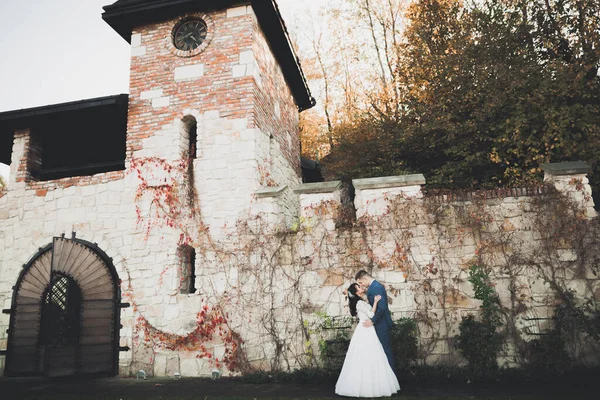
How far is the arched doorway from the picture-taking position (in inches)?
267

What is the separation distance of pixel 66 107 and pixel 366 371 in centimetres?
769

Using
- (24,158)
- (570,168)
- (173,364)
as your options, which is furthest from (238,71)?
(570,168)

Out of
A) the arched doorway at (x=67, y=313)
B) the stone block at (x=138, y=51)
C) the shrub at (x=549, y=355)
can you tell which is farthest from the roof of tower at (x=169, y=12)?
the shrub at (x=549, y=355)

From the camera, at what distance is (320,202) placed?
22.0 feet

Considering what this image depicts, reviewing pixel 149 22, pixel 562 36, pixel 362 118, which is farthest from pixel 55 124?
pixel 562 36

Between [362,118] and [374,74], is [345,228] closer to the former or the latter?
[362,118]

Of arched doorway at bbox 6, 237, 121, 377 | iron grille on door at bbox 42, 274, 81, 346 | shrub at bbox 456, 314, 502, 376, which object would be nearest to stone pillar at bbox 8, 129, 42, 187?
arched doorway at bbox 6, 237, 121, 377

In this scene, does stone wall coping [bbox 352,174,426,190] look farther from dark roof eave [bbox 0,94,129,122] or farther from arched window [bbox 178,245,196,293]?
dark roof eave [bbox 0,94,129,122]

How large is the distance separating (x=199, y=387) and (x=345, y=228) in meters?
3.35

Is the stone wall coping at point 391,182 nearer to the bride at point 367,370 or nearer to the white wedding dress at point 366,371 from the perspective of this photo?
the bride at point 367,370

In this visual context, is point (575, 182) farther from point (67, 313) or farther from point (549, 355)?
point (67, 313)

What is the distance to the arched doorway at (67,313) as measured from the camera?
267 inches

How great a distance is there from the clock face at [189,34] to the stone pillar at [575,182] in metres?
7.06

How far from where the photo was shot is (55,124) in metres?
8.48
